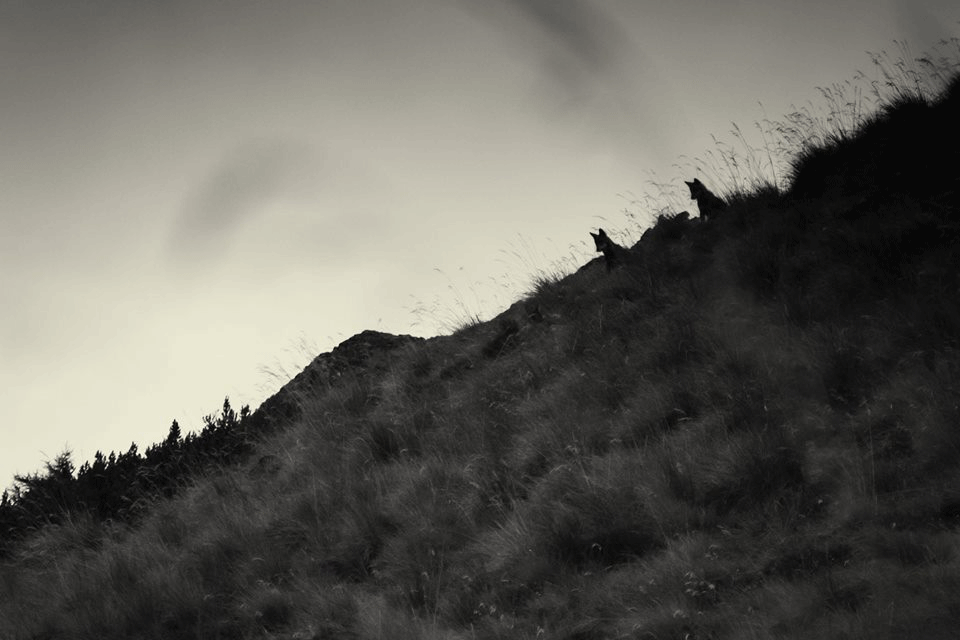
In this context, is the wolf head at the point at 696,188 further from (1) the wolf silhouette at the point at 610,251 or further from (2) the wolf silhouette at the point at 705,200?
(1) the wolf silhouette at the point at 610,251

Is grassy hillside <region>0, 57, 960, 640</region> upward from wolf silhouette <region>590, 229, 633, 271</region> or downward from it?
downward

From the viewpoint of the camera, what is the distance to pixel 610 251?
9.49m

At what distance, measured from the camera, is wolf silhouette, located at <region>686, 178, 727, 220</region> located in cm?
922

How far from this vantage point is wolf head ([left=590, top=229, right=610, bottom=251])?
9.54 m

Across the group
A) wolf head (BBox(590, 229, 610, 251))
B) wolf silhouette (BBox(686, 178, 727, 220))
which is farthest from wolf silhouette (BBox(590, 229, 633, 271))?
wolf silhouette (BBox(686, 178, 727, 220))

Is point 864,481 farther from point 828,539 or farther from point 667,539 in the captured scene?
point 667,539

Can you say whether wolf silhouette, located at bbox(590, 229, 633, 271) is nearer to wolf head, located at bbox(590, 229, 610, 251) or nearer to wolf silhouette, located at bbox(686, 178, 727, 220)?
wolf head, located at bbox(590, 229, 610, 251)

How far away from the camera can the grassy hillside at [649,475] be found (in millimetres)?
3943

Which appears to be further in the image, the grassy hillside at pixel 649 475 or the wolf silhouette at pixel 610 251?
the wolf silhouette at pixel 610 251

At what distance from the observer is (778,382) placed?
5406 mm

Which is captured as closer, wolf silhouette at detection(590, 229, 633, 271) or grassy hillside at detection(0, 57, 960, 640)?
grassy hillside at detection(0, 57, 960, 640)

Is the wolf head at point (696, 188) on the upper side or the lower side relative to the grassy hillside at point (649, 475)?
upper

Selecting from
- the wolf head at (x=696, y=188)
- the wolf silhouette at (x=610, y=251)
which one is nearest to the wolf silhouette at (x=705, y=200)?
the wolf head at (x=696, y=188)

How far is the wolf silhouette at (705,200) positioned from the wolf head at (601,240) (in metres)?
1.10
